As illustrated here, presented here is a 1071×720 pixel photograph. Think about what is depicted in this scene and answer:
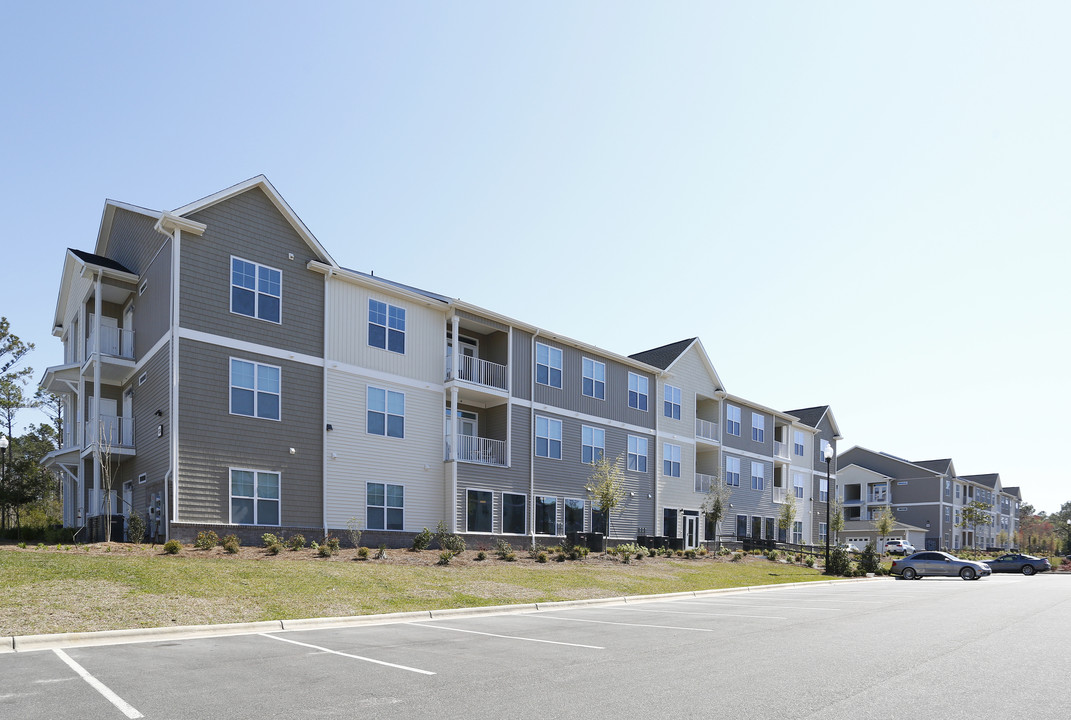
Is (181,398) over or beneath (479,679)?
over

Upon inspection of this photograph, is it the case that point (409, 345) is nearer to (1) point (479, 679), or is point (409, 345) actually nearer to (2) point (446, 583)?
(2) point (446, 583)

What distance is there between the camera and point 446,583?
63.8 ft

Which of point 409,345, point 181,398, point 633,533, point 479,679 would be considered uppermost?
point 409,345

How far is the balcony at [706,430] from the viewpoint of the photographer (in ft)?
152

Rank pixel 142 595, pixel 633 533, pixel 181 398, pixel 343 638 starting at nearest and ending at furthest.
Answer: pixel 343 638 → pixel 142 595 → pixel 181 398 → pixel 633 533

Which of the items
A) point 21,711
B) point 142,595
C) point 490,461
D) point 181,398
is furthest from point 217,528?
point 21,711

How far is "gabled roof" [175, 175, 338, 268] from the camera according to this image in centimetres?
2411

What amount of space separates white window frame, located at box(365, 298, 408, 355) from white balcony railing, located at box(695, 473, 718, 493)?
74.7 ft

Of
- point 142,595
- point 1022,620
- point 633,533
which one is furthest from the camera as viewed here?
point 633,533

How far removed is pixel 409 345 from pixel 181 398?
9422 millimetres

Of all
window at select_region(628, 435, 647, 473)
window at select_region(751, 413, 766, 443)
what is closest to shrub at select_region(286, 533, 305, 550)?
window at select_region(628, 435, 647, 473)

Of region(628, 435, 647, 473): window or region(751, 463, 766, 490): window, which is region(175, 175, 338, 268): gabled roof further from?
region(751, 463, 766, 490): window

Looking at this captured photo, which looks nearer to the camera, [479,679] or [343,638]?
[479,679]

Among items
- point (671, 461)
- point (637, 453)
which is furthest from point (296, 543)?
point (671, 461)
